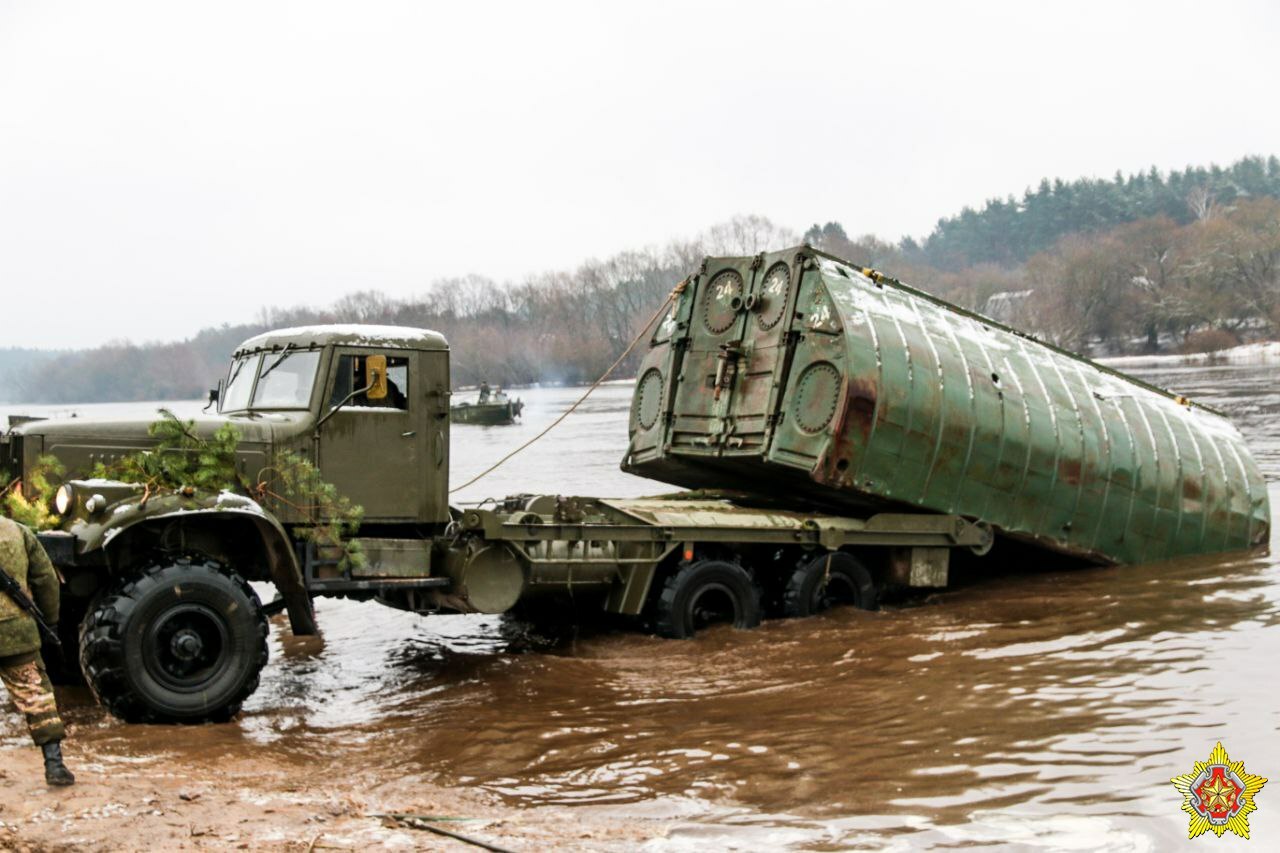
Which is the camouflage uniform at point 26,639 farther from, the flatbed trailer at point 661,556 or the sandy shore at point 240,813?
the flatbed trailer at point 661,556

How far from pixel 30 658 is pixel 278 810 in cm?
153

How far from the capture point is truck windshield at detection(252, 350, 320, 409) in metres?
9.48

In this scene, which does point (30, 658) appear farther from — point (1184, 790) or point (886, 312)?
point (886, 312)

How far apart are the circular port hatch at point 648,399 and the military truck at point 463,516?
0.15 feet

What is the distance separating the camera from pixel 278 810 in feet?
19.8

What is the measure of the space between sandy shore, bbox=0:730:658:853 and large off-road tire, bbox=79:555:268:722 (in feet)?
2.57

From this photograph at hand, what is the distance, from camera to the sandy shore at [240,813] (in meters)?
5.55

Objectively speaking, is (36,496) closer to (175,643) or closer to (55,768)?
(175,643)

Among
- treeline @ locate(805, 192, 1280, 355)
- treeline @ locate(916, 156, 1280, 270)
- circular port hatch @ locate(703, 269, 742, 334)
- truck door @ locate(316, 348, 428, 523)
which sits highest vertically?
treeline @ locate(916, 156, 1280, 270)

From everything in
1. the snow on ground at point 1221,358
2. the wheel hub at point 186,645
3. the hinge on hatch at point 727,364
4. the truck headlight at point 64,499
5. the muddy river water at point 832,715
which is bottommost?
the muddy river water at point 832,715

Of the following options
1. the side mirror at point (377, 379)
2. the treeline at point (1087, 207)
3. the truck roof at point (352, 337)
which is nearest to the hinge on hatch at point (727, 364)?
the truck roof at point (352, 337)

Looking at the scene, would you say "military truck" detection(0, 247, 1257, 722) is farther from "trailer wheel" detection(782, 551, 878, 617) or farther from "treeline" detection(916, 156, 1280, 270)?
"treeline" detection(916, 156, 1280, 270)

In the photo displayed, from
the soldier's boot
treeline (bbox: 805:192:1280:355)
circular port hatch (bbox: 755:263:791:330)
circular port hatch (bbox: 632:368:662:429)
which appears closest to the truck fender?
the soldier's boot

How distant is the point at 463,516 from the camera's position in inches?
386
